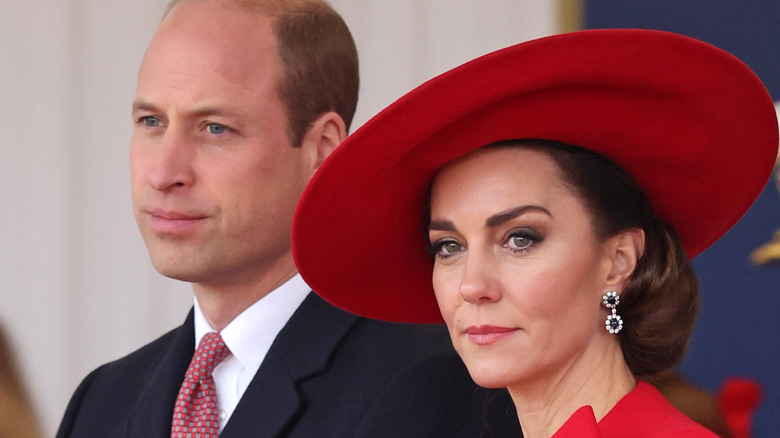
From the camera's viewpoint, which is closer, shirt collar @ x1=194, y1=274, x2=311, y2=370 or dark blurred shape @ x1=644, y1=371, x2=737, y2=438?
shirt collar @ x1=194, y1=274, x2=311, y2=370

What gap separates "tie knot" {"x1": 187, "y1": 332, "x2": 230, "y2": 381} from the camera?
1.88 m

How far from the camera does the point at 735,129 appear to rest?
146 cm

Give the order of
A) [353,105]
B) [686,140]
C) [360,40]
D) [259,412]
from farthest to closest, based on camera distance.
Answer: [360,40] → [353,105] → [259,412] → [686,140]

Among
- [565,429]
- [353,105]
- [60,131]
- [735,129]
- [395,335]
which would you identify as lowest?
[565,429]

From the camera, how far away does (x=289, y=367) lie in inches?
70.9

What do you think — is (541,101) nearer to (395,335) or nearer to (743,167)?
(743,167)

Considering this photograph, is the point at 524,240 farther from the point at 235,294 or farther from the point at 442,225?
the point at 235,294

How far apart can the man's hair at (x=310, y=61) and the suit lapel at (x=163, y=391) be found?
14.6 inches

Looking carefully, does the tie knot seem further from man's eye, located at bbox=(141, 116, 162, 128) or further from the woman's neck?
the woman's neck

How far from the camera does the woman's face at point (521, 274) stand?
143 centimetres

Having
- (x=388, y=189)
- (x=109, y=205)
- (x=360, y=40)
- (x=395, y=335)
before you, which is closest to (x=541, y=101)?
(x=388, y=189)

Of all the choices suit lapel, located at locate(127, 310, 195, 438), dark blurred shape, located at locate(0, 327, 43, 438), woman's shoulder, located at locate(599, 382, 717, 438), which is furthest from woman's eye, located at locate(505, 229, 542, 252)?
dark blurred shape, located at locate(0, 327, 43, 438)

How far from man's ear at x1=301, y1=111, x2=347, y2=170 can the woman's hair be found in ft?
1.55

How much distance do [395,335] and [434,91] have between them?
1.86 feet
